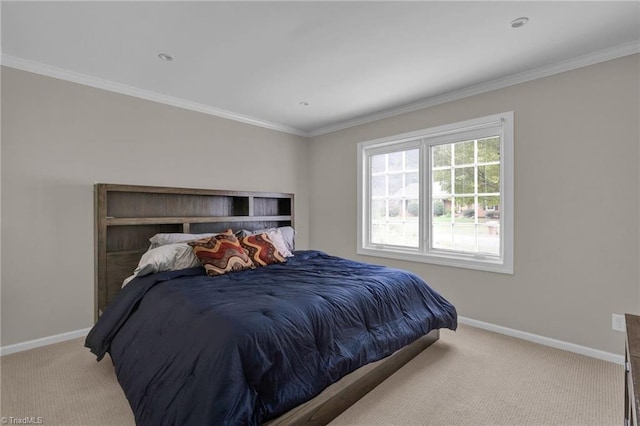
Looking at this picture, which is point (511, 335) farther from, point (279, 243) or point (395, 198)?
point (279, 243)

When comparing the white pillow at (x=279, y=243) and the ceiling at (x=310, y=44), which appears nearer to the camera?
the ceiling at (x=310, y=44)

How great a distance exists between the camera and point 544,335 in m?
2.72

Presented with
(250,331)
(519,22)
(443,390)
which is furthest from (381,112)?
(250,331)

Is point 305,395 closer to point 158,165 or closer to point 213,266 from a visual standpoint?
point 213,266

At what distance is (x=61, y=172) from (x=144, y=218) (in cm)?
77

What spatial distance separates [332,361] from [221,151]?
2976 millimetres

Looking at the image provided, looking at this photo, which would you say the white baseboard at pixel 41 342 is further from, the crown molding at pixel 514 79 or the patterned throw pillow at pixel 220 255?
the crown molding at pixel 514 79

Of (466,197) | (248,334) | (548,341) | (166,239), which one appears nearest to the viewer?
(248,334)

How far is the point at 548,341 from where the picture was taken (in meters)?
2.69

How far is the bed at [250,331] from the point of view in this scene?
139 cm

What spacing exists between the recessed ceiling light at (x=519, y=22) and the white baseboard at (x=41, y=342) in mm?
4341

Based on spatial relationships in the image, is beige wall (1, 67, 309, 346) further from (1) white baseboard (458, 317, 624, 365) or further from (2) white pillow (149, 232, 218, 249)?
(1) white baseboard (458, 317, 624, 365)

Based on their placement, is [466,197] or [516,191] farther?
[466,197]

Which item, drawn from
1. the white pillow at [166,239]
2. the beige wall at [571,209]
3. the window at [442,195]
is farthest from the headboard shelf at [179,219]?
the beige wall at [571,209]
